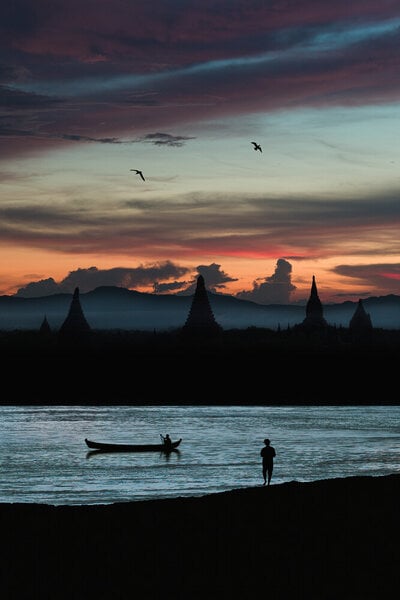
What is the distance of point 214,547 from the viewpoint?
Answer: 19406 mm

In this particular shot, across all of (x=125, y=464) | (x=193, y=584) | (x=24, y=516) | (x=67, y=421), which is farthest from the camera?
(x=67, y=421)

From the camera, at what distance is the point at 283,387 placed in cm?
15412

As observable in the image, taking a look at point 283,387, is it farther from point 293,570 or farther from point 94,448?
point 293,570

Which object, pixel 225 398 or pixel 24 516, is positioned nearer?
pixel 24 516

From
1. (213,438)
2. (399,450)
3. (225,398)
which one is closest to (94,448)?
(213,438)

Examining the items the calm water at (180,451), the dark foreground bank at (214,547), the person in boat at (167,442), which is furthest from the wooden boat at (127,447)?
the dark foreground bank at (214,547)

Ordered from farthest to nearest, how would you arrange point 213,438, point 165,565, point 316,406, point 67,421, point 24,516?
point 316,406, point 67,421, point 213,438, point 24,516, point 165,565

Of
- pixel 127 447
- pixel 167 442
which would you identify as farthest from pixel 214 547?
pixel 127 447

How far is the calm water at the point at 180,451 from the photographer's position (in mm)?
48666

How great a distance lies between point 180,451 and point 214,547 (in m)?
54.2

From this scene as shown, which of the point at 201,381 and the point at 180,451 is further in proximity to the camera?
the point at 201,381

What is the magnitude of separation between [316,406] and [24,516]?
127731mm

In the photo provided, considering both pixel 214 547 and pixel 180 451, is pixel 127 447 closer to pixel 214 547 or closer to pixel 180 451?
pixel 180 451

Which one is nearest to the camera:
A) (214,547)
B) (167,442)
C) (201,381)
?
(214,547)
